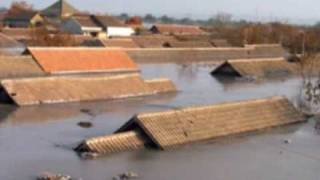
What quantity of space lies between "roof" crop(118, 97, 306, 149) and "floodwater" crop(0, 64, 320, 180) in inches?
9.3

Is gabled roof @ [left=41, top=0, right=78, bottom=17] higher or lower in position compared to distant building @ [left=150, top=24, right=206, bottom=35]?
higher

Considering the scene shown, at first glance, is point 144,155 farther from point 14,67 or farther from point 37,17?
point 37,17

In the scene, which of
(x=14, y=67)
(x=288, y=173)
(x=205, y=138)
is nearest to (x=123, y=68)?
(x=14, y=67)

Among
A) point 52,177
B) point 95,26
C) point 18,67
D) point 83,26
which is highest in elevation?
A: point 52,177

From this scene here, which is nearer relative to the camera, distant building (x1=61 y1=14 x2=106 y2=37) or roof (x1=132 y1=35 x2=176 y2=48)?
roof (x1=132 y1=35 x2=176 y2=48)

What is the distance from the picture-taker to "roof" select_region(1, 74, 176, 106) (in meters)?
15.8

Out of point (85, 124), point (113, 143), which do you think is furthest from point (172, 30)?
point (113, 143)

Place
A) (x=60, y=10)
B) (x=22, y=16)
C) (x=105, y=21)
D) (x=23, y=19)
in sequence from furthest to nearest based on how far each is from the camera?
(x=60, y=10) < (x=22, y=16) < (x=23, y=19) < (x=105, y=21)

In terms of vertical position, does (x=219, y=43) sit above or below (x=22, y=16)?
below

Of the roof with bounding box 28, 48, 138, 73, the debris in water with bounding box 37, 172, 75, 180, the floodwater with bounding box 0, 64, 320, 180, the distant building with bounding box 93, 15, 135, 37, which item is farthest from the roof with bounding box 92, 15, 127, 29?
the debris in water with bounding box 37, 172, 75, 180

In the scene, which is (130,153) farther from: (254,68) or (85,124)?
(254,68)

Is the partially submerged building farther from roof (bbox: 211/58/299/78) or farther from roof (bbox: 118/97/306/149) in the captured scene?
roof (bbox: 211/58/299/78)

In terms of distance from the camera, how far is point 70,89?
667 inches

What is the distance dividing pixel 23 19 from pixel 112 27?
5.94 metres
